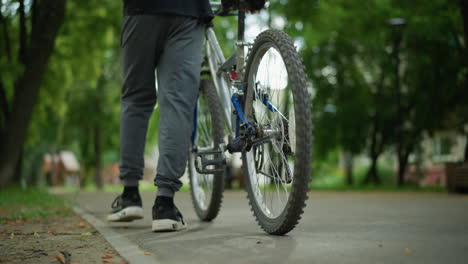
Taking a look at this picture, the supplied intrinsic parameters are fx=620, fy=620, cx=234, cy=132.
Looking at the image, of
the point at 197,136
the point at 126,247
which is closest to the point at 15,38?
the point at 197,136

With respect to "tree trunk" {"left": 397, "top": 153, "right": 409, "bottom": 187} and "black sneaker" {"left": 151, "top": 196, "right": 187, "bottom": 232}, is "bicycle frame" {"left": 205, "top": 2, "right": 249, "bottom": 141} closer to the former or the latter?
"black sneaker" {"left": 151, "top": 196, "right": 187, "bottom": 232}

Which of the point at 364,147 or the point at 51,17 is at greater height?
the point at 51,17

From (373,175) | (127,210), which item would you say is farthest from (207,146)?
(373,175)

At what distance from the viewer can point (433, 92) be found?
1977cm

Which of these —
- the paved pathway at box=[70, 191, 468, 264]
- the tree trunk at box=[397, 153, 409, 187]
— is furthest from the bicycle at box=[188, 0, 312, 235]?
the tree trunk at box=[397, 153, 409, 187]

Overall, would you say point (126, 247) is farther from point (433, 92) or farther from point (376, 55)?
point (376, 55)

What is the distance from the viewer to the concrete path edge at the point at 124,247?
273cm

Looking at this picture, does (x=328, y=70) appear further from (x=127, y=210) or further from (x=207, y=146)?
(x=127, y=210)

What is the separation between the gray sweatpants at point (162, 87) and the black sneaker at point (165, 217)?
89 mm

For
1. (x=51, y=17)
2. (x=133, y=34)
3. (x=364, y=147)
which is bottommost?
(x=364, y=147)

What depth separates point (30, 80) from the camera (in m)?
11.1

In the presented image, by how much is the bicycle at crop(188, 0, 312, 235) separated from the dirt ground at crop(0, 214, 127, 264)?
3.10ft

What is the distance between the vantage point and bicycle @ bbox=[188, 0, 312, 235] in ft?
10.6

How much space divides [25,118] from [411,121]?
14.3 metres
